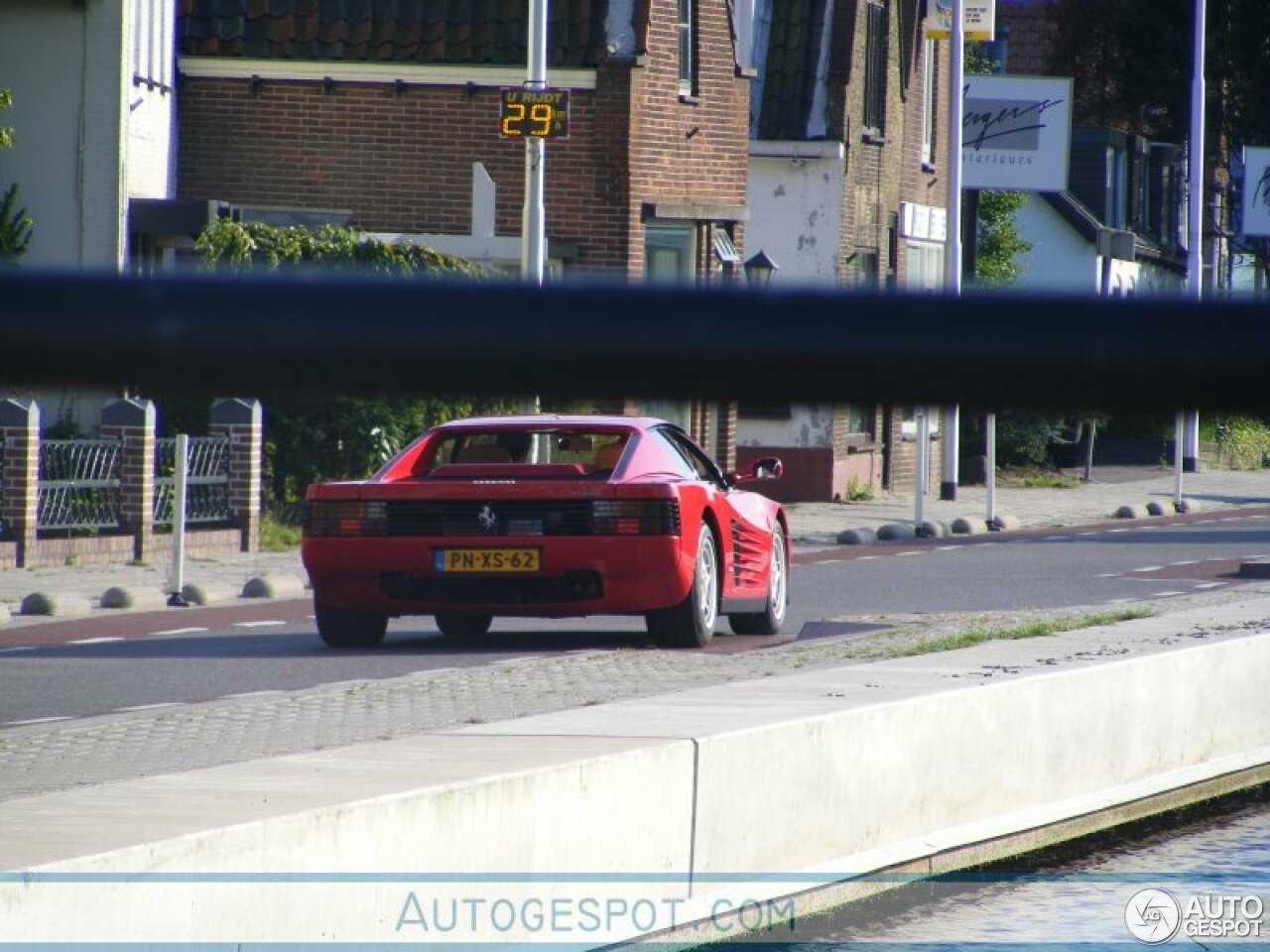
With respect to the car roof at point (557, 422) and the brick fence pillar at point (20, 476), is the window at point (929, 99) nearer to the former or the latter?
the brick fence pillar at point (20, 476)

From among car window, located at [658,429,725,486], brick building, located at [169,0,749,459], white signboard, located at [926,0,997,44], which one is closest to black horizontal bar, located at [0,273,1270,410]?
car window, located at [658,429,725,486]

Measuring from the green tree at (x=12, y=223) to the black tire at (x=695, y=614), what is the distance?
10.8 m

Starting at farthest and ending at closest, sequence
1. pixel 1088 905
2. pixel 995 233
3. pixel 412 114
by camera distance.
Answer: pixel 995 233
pixel 412 114
pixel 1088 905

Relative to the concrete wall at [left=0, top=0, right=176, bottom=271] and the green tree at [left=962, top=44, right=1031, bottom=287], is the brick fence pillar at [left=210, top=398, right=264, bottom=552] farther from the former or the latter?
the green tree at [left=962, top=44, right=1031, bottom=287]

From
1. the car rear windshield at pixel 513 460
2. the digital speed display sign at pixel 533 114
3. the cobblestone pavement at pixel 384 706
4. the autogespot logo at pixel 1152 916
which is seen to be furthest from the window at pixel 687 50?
the autogespot logo at pixel 1152 916

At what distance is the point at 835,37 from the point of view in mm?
33688

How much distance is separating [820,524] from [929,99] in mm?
12221

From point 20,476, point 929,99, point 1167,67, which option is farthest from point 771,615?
point 1167,67

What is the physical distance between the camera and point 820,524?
28.6 meters

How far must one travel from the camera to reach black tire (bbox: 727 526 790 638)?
15188mm

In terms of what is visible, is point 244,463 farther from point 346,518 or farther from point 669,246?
point 669,246

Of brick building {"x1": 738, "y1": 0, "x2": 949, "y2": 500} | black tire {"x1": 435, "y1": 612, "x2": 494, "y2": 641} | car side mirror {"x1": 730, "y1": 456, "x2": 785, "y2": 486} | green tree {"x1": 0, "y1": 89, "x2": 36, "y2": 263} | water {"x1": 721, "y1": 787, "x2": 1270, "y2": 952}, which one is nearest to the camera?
water {"x1": 721, "y1": 787, "x2": 1270, "y2": 952}

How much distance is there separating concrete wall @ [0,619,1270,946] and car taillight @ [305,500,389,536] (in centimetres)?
405

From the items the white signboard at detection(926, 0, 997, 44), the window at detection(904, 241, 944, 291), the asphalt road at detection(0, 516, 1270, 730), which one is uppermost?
the white signboard at detection(926, 0, 997, 44)
